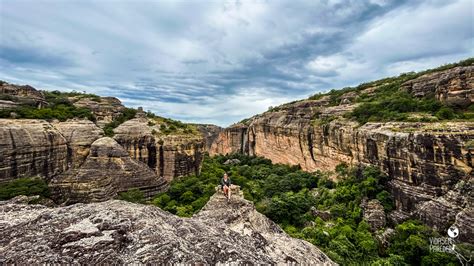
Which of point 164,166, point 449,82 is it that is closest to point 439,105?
point 449,82

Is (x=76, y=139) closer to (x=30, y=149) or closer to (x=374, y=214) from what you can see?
(x=30, y=149)

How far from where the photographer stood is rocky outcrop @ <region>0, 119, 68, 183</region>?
1747 cm

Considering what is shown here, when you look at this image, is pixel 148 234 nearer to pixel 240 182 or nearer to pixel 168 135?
pixel 168 135

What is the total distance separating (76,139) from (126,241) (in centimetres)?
2380

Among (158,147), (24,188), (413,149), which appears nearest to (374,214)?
(413,149)

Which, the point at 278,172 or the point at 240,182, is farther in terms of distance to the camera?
the point at 278,172

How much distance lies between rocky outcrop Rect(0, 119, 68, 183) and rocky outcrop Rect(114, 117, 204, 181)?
17.8ft

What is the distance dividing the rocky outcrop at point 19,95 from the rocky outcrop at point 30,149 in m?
3.98

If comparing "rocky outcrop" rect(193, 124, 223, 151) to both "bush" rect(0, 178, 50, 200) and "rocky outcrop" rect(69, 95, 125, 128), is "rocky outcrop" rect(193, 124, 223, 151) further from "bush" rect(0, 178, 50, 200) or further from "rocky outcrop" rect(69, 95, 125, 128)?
"bush" rect(0, 178, 50, 200)

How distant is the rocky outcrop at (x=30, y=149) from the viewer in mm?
17469

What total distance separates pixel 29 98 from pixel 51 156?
8.51 meters

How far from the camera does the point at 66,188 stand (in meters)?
19.7

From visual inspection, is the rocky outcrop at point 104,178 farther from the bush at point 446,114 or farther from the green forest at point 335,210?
the bush at point 446,114

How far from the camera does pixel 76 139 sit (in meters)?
22.9
